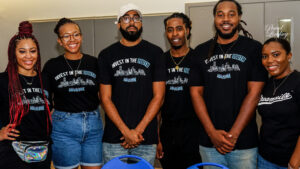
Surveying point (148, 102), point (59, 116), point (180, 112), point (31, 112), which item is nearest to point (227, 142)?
point (180, 112)

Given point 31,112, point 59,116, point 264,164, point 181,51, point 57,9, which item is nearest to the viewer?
point 264,164

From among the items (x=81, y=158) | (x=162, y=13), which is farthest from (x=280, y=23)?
(x=81, y=158)

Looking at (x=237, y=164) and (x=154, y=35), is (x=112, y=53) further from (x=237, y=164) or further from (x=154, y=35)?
(x=154, y=35)

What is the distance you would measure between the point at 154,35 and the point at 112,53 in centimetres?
178

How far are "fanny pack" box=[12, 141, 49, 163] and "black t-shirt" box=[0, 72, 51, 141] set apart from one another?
0.14 feet

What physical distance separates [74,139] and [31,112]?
39cm

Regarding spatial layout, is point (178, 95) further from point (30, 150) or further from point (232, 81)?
point (30, 150)

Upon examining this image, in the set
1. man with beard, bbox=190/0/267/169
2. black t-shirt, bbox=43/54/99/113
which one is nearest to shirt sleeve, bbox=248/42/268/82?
man with beard, bbox=190/0/267/169

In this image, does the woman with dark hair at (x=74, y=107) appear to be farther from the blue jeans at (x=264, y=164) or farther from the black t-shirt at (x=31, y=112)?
the blue jeans at (x=264, y=164)

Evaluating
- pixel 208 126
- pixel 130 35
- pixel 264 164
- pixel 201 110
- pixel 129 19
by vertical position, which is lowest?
pixel 264 164

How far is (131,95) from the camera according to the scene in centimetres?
194

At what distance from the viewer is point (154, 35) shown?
371 centimetres

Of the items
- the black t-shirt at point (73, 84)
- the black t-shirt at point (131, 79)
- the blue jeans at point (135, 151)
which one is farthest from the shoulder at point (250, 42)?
the black t-shirt at point (73, 84)

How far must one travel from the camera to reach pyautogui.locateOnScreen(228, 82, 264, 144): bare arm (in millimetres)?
1794
